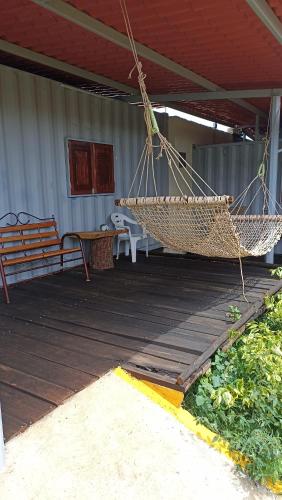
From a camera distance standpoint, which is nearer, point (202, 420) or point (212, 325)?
point (202, 420)

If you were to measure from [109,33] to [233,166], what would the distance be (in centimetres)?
425

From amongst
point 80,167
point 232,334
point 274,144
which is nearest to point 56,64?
point 80,167

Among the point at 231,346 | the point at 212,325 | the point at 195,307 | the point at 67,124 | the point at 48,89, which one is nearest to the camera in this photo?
the point at 231,346

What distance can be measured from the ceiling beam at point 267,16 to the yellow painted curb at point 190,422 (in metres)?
2.64

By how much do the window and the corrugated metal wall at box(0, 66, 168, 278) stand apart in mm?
94

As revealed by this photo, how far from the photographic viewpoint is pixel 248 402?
2.07 meters

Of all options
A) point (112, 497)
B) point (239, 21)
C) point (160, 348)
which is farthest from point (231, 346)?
point (239, 21)

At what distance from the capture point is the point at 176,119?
744cm

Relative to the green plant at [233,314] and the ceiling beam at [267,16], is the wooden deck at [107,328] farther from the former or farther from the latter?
the ceiling beam at [267,16]

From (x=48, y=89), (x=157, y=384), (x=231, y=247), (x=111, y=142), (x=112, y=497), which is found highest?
(x=48, y=89)

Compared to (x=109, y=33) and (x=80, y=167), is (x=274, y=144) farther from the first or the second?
(x=109, y=33)

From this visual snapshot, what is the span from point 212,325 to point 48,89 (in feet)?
10.9

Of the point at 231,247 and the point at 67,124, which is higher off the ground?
the point at 67,124

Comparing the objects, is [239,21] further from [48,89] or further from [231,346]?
[231,346]
